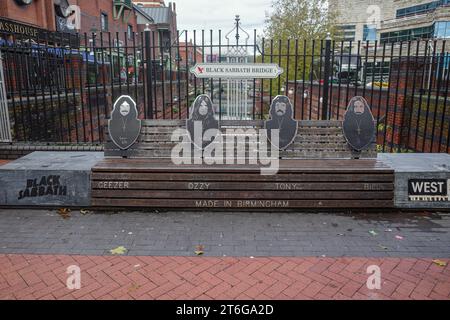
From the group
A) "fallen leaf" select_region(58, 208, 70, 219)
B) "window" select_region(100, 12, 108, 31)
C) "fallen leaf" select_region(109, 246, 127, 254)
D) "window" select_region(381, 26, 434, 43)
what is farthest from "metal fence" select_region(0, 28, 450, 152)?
"window" select_region(381, 26, 434, 43)

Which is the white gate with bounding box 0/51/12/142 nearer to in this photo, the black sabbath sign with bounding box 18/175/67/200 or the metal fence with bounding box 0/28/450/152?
the metal fence with bounding box 0/28/450/152

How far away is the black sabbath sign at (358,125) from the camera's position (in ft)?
18.9

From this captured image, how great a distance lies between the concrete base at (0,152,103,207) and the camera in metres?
5.27

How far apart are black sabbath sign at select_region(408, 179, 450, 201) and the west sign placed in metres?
2.93

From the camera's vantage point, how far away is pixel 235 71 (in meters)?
6.60

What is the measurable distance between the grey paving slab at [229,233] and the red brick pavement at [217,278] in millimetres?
202

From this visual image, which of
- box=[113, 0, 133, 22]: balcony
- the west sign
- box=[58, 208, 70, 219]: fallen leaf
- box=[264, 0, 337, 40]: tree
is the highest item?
box=[113, 0, 133, 22]: balcony

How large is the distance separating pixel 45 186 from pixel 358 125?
15.6 ft

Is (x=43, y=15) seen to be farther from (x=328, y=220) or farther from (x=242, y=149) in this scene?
(x=328, y=220)

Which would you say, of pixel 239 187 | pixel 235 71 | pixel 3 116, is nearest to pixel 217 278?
pixel 239 187

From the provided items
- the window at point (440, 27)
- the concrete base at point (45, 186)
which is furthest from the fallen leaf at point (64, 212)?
the window at point (440, 27)

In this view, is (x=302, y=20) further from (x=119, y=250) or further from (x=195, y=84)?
(x=119, y=250)

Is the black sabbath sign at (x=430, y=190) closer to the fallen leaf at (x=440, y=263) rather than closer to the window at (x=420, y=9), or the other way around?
the fallen leaf at (x=440, y=263)
